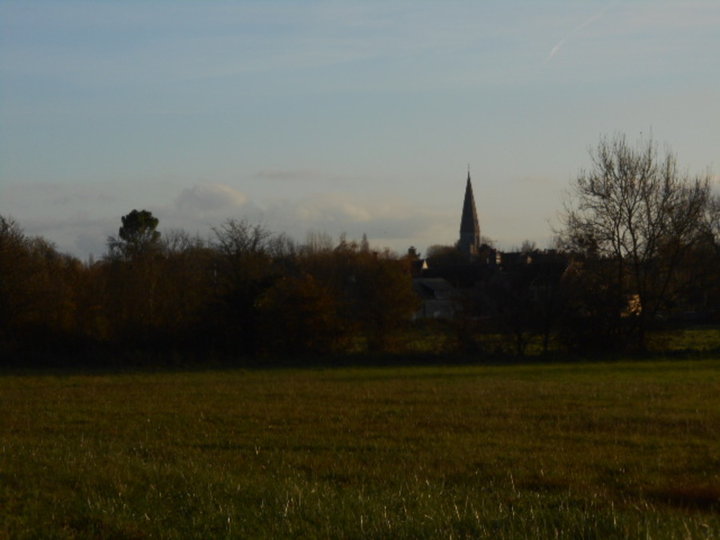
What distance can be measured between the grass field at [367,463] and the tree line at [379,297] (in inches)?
839

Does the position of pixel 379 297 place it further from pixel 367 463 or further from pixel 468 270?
pixel 468 270

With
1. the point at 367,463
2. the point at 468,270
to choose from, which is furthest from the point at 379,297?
the point at 468,270

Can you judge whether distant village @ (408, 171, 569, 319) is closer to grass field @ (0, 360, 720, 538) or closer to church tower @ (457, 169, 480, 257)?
church tower @ (457, 169, 480, 257)

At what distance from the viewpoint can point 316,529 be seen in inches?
322

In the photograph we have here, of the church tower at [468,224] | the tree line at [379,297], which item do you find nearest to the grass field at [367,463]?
the tree line at [379,297]

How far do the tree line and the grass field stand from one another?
21309mm

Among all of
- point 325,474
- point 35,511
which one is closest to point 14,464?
point 35,511

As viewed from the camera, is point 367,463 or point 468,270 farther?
point 468,270

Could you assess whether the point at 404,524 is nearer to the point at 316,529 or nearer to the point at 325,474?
the point at 316,529

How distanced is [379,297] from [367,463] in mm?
40110

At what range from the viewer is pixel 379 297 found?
175ft

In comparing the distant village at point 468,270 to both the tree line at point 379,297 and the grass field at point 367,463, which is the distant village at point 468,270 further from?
the grass field at point 367,463

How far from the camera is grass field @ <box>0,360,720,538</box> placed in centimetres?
846

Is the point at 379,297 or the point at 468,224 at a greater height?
the point at 468,224
